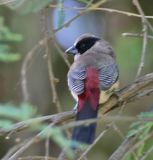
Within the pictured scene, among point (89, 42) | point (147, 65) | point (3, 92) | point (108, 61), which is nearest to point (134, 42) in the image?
point (147, 65)

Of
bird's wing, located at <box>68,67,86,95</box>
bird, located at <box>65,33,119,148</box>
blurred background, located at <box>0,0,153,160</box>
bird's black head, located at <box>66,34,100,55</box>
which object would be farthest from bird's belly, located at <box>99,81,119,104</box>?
blurred background, located at <box>0,0,153,160</box>

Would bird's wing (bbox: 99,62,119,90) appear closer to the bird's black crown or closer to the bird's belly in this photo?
the bird's belly

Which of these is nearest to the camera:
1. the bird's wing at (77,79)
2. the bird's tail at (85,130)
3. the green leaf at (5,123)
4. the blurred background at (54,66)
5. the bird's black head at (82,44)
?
the green leaf at (5,123)

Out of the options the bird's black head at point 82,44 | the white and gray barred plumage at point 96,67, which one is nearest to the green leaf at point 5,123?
the white and gray barred plumage at point 96,67

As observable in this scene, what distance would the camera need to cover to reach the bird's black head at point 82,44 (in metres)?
4.47

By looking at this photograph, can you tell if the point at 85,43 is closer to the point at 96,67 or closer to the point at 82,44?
the point at 82,44

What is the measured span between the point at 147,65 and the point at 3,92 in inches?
68.6

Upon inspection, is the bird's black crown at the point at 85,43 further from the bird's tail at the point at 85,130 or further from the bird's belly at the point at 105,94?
the bird's tail at the point at 85,130

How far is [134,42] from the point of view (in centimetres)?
552

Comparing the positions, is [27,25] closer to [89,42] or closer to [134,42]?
[134,42]

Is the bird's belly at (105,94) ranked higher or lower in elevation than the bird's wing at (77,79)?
lower

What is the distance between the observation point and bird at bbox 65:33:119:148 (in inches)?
127

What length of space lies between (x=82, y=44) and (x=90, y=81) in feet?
3.06

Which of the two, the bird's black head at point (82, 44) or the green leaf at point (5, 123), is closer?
the green leaf at point (5, 123)
